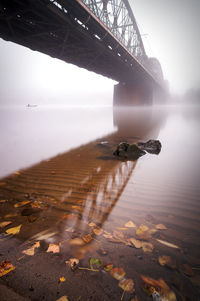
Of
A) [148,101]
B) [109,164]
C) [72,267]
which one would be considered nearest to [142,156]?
[109,164]

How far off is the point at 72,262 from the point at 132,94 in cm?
3810

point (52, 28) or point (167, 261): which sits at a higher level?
point (52, 28)

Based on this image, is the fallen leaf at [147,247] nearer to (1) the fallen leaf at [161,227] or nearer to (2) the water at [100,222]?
(2) the water at [100,222]

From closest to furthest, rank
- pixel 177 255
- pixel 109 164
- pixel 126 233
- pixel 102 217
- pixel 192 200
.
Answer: pixel 177 255 → pixel 126 233 → pixel 102 217 → pixel 192 200 → pixel 109 164

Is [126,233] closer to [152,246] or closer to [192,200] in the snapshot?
[152,246]

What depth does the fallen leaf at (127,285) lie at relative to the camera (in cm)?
99

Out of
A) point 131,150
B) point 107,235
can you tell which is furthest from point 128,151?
point 107,235

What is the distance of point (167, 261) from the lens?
1.21 meters

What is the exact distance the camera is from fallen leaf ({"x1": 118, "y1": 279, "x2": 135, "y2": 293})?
3.26ft

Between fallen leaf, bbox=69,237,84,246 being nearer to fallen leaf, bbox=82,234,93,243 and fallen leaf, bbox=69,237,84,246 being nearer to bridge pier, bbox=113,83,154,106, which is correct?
fallen leaf, bbox=82,234,93,243

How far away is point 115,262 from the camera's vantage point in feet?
Answer: 3.87

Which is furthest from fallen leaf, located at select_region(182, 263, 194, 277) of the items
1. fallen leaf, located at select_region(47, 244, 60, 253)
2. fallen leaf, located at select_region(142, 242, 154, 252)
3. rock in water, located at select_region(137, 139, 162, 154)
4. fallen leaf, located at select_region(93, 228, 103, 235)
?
rock in water, located at select_region(137, 139, 162, 154)

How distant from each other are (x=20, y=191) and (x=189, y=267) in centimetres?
230

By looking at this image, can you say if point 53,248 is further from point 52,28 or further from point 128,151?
point 52,28
